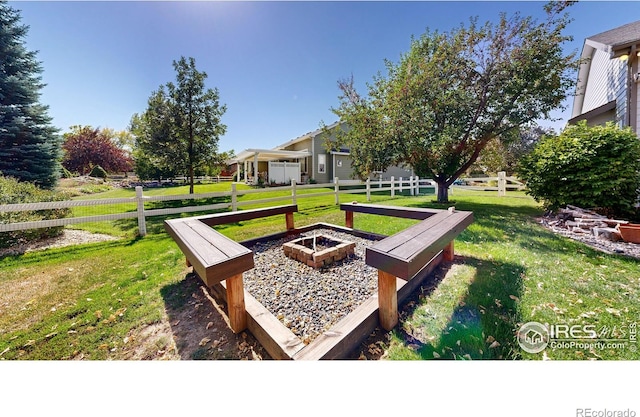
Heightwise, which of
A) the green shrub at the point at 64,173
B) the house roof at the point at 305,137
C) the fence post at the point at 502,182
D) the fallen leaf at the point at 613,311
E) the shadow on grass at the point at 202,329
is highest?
the house roof at the point at 305,137

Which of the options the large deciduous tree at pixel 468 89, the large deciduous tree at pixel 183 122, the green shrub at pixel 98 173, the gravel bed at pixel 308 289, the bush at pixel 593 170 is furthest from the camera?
the green shrub at pixel 98 173

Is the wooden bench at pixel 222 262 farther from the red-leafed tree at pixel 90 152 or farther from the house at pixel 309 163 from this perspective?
the red-leafed tree at pixel 90 152

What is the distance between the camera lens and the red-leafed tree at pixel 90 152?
17.5m

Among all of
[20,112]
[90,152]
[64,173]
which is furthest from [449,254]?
[90,152]

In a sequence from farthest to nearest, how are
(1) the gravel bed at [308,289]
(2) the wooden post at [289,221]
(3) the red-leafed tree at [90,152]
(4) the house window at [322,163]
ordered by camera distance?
1. (3) the red-leafed tree at [90,152]
2. (4) the house window at [322,163]
3. (2) the wooden post at [289,221]
4. (1) the gravel bed at [308,289]

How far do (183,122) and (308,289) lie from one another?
9.98 metres

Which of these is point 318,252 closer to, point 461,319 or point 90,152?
point 461,319

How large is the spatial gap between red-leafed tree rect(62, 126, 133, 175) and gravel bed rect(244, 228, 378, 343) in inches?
898

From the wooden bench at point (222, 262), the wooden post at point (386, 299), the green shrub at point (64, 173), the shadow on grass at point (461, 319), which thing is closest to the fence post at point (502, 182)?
the shadow on grass at point (461, 319)

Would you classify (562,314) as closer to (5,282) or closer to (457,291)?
(457,291)

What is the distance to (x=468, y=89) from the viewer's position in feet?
22.6

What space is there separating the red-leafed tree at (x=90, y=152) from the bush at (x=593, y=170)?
26.3 m

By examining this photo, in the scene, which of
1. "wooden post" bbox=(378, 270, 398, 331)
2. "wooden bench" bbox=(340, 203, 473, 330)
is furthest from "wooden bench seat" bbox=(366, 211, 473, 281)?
"wooden post" bbox=(378, 270, 398, 331)
